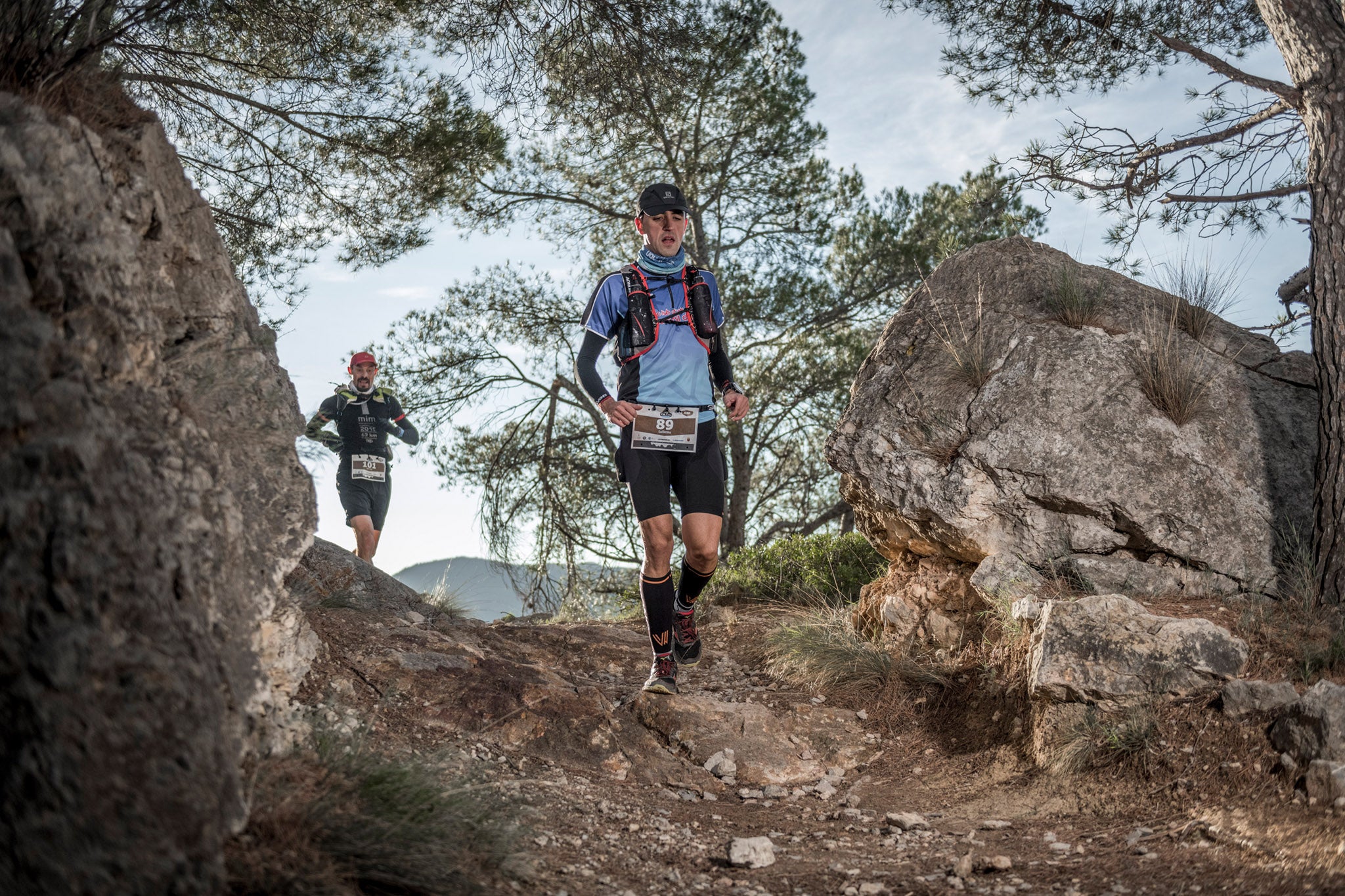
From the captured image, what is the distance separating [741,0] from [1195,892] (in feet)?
31.3

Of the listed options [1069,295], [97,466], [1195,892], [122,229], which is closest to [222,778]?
[97,466]

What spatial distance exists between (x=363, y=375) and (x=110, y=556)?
6873 millimetres

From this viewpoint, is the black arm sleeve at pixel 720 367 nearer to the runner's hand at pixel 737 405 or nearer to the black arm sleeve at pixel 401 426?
the runner's hand at pixel 737 405

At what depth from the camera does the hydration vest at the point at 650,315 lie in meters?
4.79

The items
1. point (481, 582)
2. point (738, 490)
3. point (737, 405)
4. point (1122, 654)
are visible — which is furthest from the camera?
point (738, 490)

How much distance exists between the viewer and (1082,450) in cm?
502

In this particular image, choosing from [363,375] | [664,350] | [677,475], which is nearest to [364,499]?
[363,375]

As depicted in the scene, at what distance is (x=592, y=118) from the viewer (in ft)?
27.4

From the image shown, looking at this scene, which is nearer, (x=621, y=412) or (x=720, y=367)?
(x=621, y=412)

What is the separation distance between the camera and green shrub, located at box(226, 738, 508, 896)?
88.4 inches

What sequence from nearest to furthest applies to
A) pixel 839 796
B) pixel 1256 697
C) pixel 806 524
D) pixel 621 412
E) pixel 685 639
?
pixel 1256 697 < pixel 839 796 < pixel 621 412 < pixel 685 639 < pixel 806 524

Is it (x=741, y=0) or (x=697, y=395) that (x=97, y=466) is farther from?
(x=741, y=0)

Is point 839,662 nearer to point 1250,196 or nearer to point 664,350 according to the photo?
point 664,350

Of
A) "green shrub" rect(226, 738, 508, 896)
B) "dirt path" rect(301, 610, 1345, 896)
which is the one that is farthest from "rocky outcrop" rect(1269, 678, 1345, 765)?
"green shrub" rect(226, 738, 508, 896)
